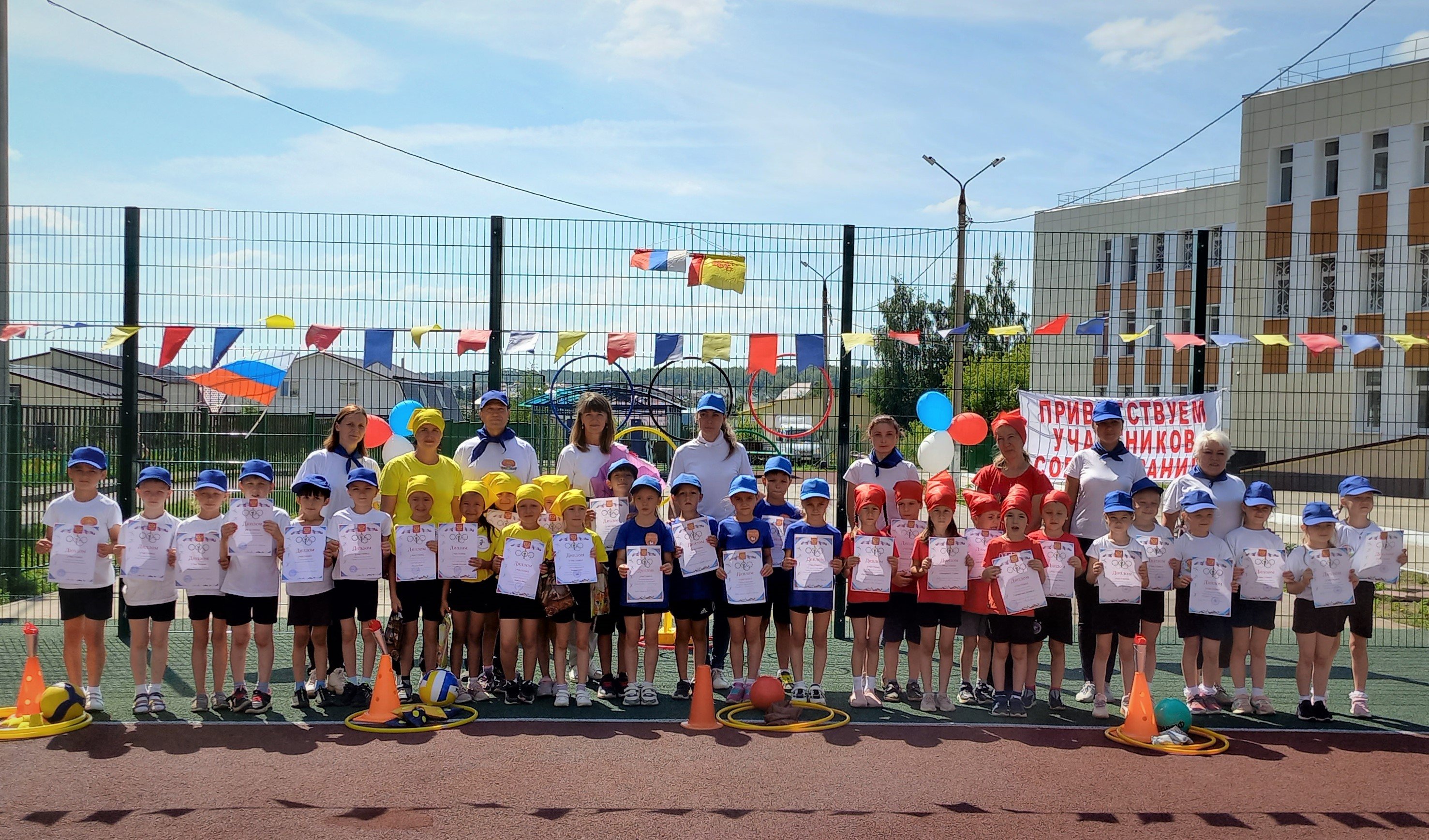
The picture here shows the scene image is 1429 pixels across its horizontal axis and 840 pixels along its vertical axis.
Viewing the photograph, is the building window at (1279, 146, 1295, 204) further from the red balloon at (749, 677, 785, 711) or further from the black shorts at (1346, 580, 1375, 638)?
the red balloon at (749, 677, 785, 711)

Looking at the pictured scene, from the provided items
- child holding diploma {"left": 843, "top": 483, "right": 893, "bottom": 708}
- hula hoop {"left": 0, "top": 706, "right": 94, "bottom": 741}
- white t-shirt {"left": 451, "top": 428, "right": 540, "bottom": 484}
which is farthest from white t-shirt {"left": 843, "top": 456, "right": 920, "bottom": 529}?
hula hoop {"left": 0, "top": 706, "right": 94, "bottom": 741}

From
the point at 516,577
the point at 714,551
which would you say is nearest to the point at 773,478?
the point at 714,551

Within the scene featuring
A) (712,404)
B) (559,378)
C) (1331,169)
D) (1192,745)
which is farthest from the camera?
(1331,169)

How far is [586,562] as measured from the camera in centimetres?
646

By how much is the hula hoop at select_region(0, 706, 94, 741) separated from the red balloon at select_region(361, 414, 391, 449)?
2436mm

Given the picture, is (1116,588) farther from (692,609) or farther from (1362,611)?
(692,609)

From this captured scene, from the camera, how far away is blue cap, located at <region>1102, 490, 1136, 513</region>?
6270mm

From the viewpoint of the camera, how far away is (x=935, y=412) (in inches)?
320

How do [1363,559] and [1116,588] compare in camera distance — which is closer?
[1116,588]

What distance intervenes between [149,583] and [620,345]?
3558 millimetres

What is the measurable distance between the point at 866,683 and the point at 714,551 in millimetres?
1307

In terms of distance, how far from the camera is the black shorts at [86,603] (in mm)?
6270

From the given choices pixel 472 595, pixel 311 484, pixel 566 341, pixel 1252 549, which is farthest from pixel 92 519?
pixel 1252 549

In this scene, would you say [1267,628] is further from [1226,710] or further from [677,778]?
[677,778]
